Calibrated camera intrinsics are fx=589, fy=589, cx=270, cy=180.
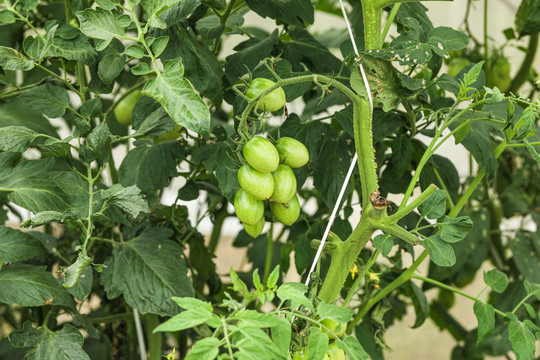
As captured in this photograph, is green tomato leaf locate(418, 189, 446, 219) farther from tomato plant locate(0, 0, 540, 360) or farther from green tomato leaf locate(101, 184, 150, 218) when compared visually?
green tomato leaf locate(101, 184, 150, 218)

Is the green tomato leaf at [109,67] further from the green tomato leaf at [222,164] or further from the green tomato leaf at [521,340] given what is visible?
the green tomato leaf at [521,340]

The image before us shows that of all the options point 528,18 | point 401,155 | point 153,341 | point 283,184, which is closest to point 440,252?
point 283,184

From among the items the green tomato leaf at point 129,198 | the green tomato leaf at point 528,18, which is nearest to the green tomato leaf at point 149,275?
the green tomato leaf at point 129,198

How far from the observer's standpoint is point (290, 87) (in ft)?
1.77

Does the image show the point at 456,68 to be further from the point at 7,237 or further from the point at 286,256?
the point at 7,237

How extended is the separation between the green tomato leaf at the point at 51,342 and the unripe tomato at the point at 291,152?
25 cm

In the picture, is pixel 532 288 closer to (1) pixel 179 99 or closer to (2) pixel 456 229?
(2) pixel 456 229

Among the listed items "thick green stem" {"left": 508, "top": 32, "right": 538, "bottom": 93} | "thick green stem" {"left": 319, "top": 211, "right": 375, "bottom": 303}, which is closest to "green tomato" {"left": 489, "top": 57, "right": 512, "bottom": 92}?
"thick green stem" {"left": 508, "top": 32, "right": 538, "bottom": 93}

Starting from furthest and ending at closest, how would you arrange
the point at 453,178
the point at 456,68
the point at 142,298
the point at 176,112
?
the point at 456,68 < the point at 453,178 < the point at 142,298 < the point at 176,112

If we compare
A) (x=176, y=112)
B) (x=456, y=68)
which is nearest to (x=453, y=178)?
(x=456, y=68)

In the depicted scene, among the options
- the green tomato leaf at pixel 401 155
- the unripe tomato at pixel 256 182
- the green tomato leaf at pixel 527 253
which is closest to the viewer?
the unripe tomato at pixel 256 182

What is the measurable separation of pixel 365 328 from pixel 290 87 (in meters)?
0.31

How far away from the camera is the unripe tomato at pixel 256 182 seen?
404mm

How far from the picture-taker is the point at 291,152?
42cm
